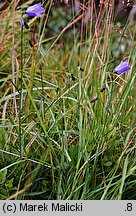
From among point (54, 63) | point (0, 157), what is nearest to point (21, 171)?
point (0, 157)

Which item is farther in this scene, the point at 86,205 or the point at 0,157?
the point at 0,157

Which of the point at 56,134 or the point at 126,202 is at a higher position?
the point at 56,134

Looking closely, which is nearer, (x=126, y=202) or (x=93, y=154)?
(x=126, y=202)

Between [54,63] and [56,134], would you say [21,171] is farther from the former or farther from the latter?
[54,63]

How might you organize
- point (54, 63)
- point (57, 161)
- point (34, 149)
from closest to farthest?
point (57, 161) → point (34, 149) → point (54, 63)

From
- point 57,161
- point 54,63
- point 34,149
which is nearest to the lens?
point 57,161

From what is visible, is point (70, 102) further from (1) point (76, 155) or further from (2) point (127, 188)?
(2) point (127, 188)

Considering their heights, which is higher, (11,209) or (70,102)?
(70,102)

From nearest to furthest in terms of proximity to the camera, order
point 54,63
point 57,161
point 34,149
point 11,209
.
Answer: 1. point 11,209
2. point 57,161
3. point 34,149
4. point 54,63

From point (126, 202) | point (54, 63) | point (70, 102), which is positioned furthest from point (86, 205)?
point (54, 63)
